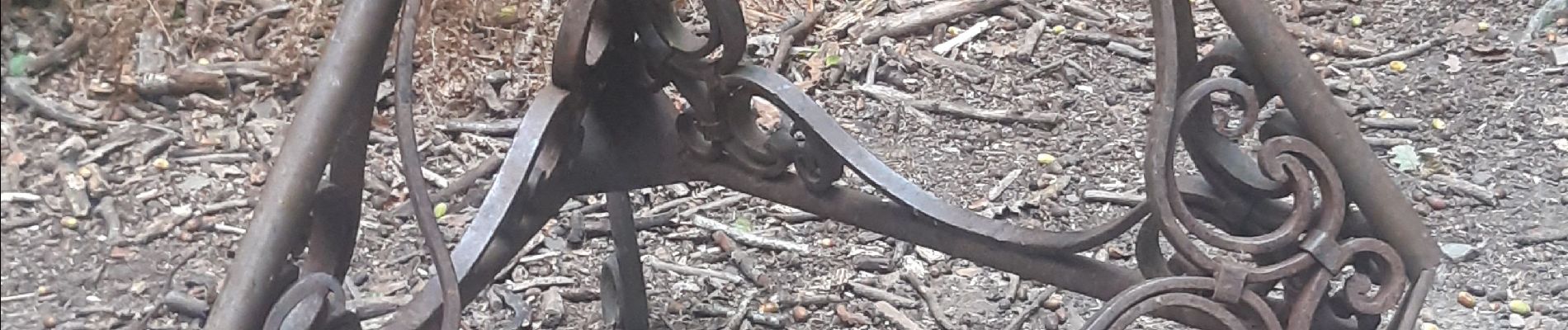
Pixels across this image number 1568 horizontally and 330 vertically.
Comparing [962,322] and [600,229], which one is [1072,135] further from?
[600,229]

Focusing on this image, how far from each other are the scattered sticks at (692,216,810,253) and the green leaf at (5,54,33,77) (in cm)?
89

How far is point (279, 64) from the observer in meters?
1.93

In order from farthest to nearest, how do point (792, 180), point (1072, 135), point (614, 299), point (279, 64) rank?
point (279, 64) < point (1072, 135) < point (614, 299) < point (792, 180)

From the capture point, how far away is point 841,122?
1859mm

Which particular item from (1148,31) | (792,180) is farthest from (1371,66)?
(792,180)

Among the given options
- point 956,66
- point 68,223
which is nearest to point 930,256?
point 956,66

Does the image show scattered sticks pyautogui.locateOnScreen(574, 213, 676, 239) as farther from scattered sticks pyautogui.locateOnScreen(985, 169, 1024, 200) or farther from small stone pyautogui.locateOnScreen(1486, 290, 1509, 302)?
small stone pyautogui.locateOnScreen(1486, 290, 1509, 302)

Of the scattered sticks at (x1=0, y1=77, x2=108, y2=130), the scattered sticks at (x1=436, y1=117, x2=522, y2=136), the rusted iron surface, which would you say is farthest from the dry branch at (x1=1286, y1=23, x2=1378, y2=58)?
the scattered sticks at (x1=0, y1=77, x2=108, y2=130)

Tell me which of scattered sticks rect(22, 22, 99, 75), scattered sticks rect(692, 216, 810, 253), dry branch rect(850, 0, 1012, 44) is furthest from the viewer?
dry branch rect(850, 0, 1012, 44)

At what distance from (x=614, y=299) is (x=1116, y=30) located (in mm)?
911

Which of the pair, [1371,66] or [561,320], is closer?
[561,320]

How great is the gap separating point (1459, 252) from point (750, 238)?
0.72 meters

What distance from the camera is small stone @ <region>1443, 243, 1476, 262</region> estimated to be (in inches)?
58.3

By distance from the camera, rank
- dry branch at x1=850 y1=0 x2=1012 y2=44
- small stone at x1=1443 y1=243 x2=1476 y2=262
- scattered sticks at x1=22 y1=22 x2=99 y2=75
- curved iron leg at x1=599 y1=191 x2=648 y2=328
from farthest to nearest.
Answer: dry branch at x1=850 y1=0 x2=1012 y2=44
small stone at x1=1443 y1=243 x2=1476 y2=262
curved iron leg at x1=599 y1=191 x2=648 y2=328
scattered sticks at x1=22 y1=22 x2=99 y2=75
